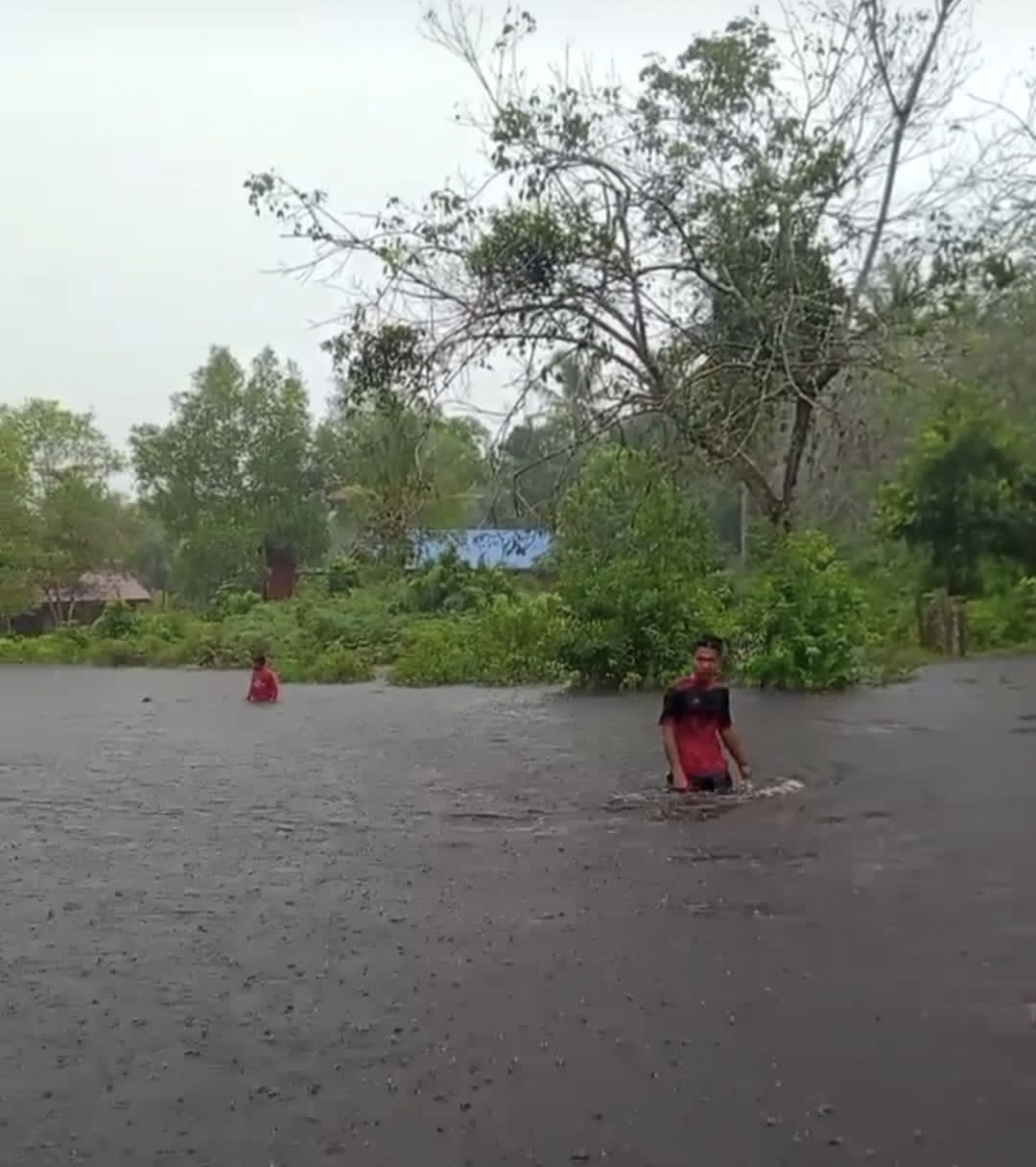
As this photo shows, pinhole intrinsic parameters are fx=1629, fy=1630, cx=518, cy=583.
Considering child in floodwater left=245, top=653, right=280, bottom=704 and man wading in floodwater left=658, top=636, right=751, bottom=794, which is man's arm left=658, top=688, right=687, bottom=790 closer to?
man wading in floodwater left=658, top=636, right=751, bottom=794

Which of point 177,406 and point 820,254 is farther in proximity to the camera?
point 177,406

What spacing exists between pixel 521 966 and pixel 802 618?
1597 cm

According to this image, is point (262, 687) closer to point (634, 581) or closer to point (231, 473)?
point (634, 581)

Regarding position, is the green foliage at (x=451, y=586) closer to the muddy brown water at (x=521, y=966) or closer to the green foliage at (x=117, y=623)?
the green foliage at (x=117, y=623)

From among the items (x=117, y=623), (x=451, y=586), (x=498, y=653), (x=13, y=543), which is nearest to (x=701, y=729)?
(x=498, y=653)

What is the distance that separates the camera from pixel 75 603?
60719 millimetres

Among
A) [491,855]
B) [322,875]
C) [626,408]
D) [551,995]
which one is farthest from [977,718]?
[551,995]

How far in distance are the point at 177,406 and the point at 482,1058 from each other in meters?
55.1

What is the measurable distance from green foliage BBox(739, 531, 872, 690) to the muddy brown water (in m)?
6.36

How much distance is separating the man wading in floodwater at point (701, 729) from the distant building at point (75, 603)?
152 feet

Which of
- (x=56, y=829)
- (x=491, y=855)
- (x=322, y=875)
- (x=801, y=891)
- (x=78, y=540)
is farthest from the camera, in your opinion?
(x=78, y=540)

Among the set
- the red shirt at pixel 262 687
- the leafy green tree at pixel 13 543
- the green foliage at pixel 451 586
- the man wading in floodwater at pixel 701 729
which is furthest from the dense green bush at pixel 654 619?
the leafy green tree at pixel 13 543

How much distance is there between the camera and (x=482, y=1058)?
20.2ft

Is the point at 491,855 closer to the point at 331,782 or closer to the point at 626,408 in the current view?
the point at 331,782
